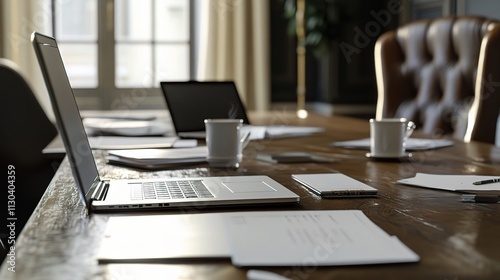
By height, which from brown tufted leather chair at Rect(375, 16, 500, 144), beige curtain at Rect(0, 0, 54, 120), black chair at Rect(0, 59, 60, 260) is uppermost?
beige curtain at Rect(0, 0, 54, 120)

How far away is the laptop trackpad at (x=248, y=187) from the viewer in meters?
0.85

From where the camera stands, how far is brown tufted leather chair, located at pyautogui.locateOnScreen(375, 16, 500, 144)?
1.81 m

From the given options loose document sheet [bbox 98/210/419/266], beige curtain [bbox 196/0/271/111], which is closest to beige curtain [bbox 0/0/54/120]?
beige curtain [bbox 196/0/271/111]

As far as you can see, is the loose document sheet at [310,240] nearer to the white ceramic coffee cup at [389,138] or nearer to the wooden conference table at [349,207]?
the wooden conference table at [349,207]

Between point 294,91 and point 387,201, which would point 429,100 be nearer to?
point 387,201

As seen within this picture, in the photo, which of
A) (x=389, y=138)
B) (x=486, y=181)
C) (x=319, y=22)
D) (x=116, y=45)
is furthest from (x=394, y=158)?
(x=116, y=45)

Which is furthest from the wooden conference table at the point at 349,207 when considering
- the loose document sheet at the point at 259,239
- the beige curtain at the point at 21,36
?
the beige curtain at the point at 21,36

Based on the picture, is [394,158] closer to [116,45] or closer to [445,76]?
[445,76]

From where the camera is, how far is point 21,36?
3.93m

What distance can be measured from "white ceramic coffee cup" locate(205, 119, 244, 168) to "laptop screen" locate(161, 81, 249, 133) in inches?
20.7

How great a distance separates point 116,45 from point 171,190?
3.50 metres

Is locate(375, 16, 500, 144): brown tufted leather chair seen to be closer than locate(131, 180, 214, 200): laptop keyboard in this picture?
No

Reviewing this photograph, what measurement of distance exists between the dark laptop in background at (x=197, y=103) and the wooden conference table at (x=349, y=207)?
525mm

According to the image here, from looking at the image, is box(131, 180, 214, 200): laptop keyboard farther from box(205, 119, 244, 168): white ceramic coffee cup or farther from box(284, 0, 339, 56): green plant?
box(284, 0, 339, 56): green plant
